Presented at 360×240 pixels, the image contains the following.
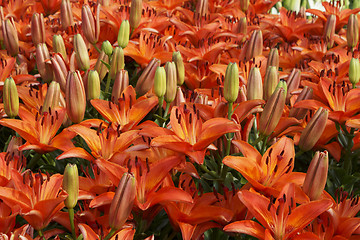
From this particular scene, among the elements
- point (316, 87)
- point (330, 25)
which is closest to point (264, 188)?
point (316, 87)

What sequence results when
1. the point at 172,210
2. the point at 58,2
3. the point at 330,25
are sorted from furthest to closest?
the point at 58,2, the point at 330,25, the point at 172,210

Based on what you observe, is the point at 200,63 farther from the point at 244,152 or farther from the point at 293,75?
the point at 244,152

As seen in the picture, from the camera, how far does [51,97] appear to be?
3.15 feet

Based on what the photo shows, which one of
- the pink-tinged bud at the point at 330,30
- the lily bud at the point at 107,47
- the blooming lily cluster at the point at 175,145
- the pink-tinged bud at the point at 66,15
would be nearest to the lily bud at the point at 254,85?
the blooming lily cluster at the point at 175,145

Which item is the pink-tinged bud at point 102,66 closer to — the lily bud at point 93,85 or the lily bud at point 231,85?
the lily bud at point 93,85

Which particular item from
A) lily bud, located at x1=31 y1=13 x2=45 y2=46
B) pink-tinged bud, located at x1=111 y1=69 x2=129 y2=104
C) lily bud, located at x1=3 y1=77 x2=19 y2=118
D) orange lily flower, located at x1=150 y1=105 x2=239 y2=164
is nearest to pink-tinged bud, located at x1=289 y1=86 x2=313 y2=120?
orange lily flower, located at x1=150 y1=105 x2=239 y2=164

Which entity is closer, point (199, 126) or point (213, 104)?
point (199, 126)

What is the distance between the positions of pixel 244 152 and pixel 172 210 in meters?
0.17

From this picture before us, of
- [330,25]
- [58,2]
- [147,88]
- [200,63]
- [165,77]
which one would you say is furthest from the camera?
[58,2]

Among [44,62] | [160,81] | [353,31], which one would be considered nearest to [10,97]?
[44,62]

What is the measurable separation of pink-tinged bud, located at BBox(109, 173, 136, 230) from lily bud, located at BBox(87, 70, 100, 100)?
14.0 inches

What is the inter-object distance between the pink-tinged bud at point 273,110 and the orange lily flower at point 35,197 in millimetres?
392

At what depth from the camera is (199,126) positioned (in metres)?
0.86

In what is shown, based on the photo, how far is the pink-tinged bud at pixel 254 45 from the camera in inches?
48.1
